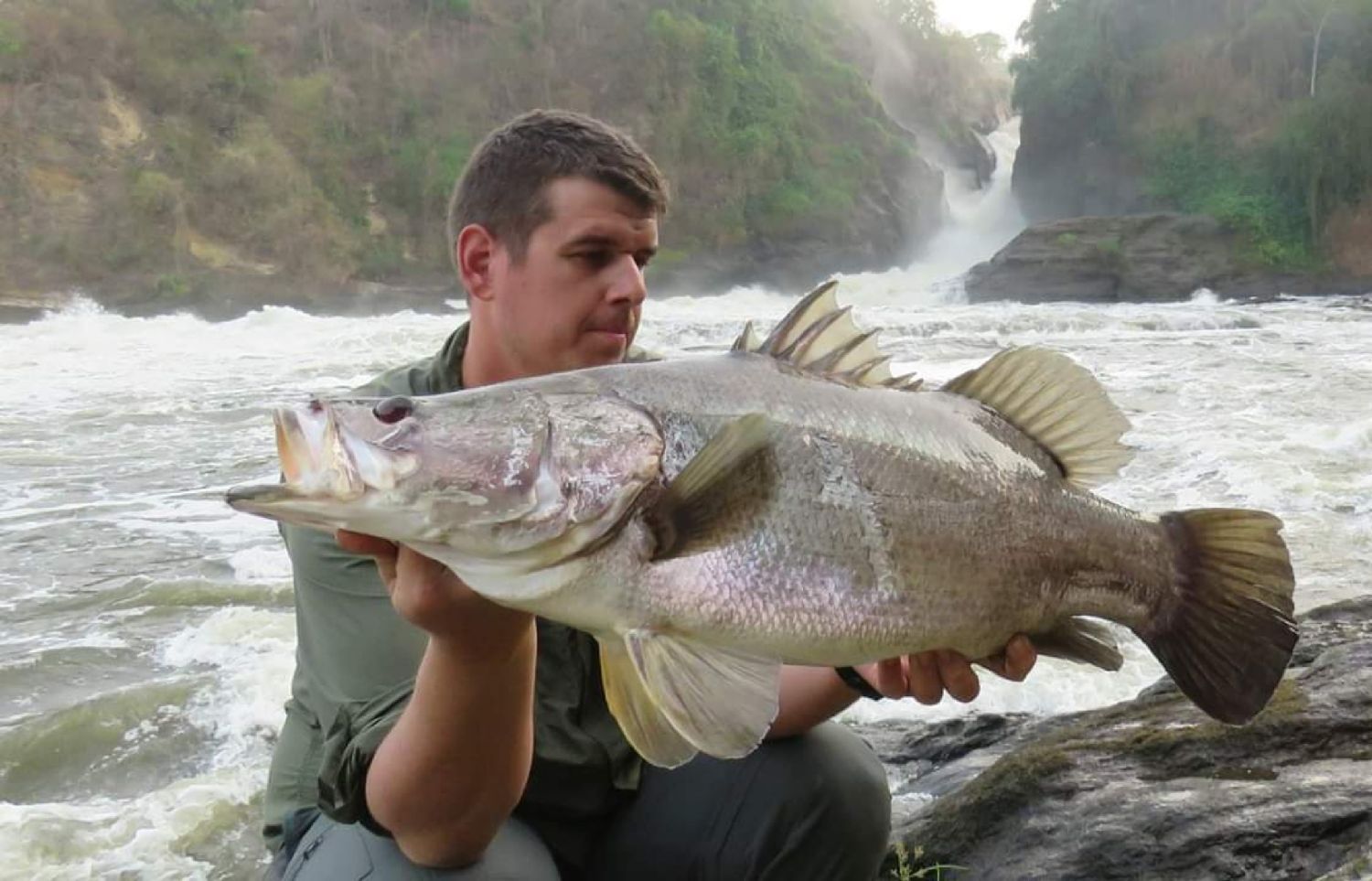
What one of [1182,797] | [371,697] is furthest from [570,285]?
[1182,797]

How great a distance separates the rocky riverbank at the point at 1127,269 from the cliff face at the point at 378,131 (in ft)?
28.5

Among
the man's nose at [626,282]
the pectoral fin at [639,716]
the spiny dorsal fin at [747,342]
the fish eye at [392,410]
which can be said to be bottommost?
the pectoral fin at [639,716]

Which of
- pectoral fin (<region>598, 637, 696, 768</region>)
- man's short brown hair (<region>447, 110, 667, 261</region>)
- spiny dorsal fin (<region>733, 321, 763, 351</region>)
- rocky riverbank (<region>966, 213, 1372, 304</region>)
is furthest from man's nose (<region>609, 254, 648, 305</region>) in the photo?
rocky riverbank (<region>966, 213, 1372, 304</region>)

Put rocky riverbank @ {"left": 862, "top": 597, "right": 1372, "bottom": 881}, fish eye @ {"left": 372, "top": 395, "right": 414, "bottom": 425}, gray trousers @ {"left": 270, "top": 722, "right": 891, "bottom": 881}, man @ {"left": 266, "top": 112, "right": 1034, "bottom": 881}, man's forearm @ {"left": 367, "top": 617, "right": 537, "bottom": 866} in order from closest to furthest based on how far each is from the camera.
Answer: fish eye @ {"left": 372, "top": 395, "right": 414, "bottom": 425} → man's forearm @ {"left": 367, "top": 617, "right": 537, "bottom": 866} → man @ {"left": 266, "top": 112, "right": 1034, "bottom": 881} → rocky riverbank @ {"left": 862, "top": 597, "right": 1372, "bottom": 881} → gray trousers @ {"left": 270, "top": 722, "right": 891, "bottom": 881}

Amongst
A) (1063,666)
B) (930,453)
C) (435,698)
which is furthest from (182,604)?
(930,453)

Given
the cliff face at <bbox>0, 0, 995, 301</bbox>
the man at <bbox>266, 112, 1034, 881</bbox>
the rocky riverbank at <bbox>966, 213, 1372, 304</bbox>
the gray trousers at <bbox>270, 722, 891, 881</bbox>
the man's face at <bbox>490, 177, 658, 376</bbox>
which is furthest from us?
the cliff face at <bbox>0, 0, 995, 301</bbox>

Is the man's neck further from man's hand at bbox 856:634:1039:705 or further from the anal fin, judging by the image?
the anal fin

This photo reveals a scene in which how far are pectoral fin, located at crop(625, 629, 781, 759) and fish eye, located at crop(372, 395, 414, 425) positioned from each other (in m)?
0.41

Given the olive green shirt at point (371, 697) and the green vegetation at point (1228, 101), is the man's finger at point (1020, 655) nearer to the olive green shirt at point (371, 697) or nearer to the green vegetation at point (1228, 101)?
the olive green shirt at point (371, 697)

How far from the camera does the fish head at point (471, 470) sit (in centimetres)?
136

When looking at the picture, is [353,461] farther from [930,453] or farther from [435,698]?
[930,453]

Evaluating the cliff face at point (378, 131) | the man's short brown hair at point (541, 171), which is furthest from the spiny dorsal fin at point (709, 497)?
the cliff face at point (378, 131)

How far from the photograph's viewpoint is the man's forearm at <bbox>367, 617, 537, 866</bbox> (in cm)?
170

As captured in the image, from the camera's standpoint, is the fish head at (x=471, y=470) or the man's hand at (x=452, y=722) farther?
the man's hand at (x=452, y=722)
